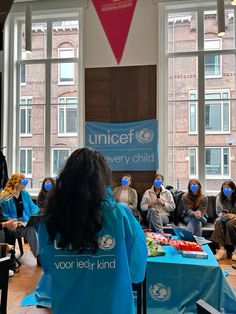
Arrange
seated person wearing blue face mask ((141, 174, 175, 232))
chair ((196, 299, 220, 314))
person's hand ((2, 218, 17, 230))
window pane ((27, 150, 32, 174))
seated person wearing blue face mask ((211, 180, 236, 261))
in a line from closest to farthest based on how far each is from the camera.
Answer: chair ((196, 299, 220, 314)) → person's hand ((2, 218, 17, 230)) → seated person wearing blue face mask ((211, 180, 236, 261)) → seated person wearing blue face mask ((141, 174, 175, 232)) → window pane ((27, 150, 32, 174))

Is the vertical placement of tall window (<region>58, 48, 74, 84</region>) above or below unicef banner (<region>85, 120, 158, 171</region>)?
above

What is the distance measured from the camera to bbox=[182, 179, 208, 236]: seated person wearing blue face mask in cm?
441

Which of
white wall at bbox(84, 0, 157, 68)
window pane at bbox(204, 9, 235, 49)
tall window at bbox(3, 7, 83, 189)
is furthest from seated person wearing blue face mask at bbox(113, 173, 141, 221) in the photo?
window pane at bbox(204, 9, 235, 49)

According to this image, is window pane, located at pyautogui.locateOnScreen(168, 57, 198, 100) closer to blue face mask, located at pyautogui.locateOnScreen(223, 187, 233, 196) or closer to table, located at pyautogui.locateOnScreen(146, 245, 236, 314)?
blue face mask, located at pyautogui.locateOnScreen(223, 187, 233, 196)

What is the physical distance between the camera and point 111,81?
18.9 ft

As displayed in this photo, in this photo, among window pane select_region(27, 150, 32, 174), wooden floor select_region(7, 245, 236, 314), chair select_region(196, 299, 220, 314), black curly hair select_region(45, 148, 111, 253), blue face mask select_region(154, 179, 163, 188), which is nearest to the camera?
chair select_region(196, 299, 220, 314)

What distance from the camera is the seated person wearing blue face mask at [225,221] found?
410 cm

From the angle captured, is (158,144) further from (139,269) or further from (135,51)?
(139,269)

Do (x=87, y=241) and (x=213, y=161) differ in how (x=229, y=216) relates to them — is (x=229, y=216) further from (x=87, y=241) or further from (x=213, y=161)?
(x=87, y=241)

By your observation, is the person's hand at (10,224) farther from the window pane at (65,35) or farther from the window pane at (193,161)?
the window pane at (65,35)

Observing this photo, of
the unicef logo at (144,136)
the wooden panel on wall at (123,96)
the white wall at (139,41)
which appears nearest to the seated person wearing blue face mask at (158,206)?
the wooden panel on wall at (123,96)

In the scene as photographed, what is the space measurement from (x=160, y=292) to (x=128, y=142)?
3.50 m

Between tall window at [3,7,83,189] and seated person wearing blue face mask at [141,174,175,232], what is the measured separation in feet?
6.47

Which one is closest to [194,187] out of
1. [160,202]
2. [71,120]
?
[160,202]
